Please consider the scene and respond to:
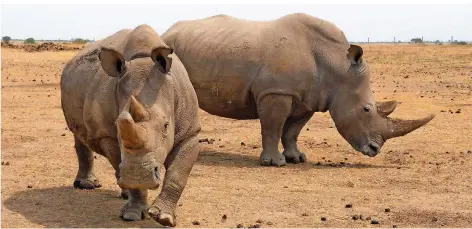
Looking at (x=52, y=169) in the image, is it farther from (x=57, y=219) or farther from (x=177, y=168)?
(x=177, y=168)

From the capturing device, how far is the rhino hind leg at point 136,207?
6.71 meters

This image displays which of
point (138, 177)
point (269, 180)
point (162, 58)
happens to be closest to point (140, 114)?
point (138, 177)

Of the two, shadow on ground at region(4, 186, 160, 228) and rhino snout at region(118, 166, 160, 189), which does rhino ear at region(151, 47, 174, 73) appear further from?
shadow on ground at region(4, 186, 160, 228)

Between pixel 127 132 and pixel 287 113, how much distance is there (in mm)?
5153

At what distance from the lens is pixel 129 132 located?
5441mm

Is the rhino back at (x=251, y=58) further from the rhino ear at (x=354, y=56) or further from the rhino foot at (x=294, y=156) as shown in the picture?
the rhino foot at (x=294, y=156)

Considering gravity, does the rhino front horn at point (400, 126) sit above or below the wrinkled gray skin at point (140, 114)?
below

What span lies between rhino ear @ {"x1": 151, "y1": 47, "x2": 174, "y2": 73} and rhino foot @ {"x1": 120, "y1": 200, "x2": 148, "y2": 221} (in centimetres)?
125

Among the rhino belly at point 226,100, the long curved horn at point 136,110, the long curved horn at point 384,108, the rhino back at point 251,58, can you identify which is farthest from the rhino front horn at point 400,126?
the long curved horn at point 136,110

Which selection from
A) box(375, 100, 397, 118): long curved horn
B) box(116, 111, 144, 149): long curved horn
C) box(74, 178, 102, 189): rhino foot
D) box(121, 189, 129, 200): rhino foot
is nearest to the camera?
box(116, 111, 144, 149): long curved horn

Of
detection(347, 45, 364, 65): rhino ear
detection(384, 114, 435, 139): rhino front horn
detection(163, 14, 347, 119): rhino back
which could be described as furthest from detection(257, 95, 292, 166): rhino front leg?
detection(384, 114, 435, 139): rhino front horn

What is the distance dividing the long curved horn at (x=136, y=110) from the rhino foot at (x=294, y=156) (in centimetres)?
524

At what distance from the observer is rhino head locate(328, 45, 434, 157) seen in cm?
1041

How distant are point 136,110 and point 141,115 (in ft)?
0.25
